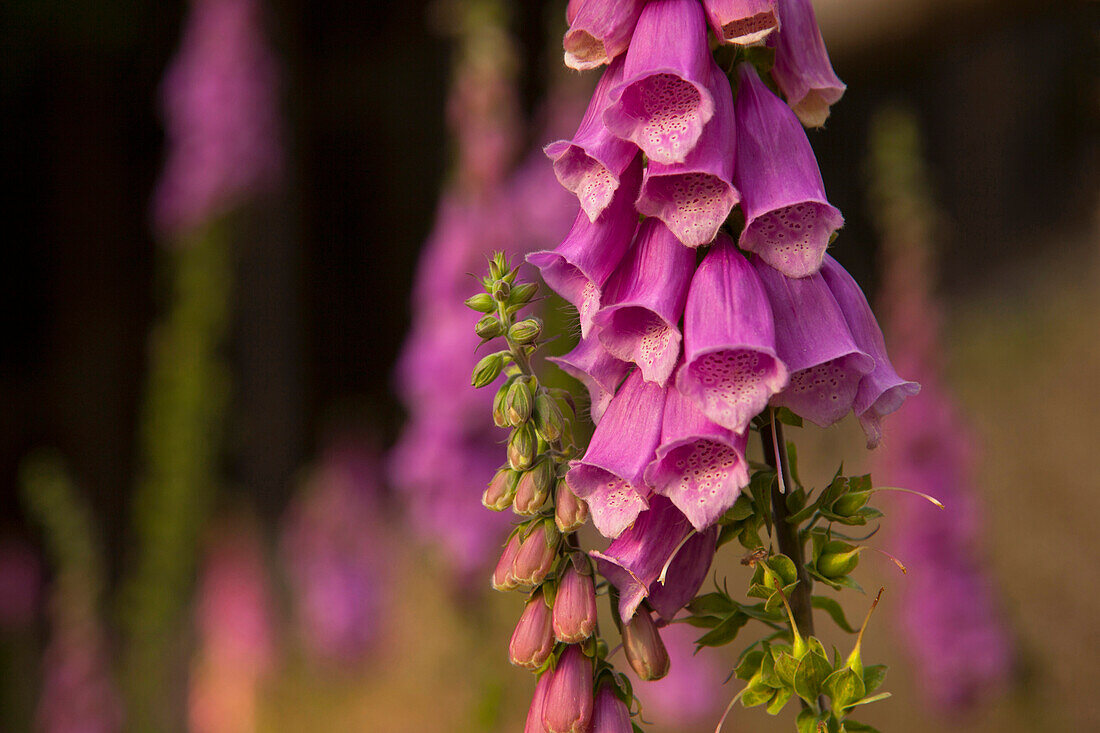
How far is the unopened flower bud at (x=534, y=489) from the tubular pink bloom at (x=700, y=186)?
16cm

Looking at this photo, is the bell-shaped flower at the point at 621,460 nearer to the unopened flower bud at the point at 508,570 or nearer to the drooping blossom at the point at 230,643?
the unopened flower bud at the point at 508,570

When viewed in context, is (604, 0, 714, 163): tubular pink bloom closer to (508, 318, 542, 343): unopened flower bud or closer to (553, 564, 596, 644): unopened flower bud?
(508, 318, 542, 343): unopened flower bud

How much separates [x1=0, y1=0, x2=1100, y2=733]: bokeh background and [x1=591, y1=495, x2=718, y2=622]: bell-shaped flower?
1.64 meters

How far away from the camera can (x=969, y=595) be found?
1.80 m

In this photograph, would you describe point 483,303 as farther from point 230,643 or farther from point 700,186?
point 230,643

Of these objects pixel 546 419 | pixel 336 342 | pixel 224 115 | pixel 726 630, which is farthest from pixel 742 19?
pixel 336 342

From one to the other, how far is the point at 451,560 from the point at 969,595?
1.06 m

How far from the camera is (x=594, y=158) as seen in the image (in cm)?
52

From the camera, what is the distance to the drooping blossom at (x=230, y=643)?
9.19ft

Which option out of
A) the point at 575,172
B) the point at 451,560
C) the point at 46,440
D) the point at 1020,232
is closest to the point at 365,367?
the point at 46,440

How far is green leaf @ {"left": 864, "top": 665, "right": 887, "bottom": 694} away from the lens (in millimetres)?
531

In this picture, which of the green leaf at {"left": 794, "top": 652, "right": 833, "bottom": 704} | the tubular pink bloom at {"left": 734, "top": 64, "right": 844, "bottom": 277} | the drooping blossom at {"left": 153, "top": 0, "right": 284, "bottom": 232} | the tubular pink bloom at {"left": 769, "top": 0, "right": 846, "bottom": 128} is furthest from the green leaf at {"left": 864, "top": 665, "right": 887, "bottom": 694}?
the drooping blossom at {"left": 153, "top": 0, "right": 284, "bottom": 232}

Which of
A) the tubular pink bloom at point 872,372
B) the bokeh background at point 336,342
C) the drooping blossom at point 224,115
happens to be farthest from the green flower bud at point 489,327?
the drooping blossom at point 224,115

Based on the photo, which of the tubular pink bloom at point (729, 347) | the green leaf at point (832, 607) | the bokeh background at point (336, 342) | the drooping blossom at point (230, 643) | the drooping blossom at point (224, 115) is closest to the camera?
the tubular pink bloom at point (729, 347)
